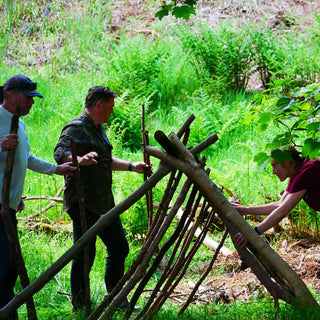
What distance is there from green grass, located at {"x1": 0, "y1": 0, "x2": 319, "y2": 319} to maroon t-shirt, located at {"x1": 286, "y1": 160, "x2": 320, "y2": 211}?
1726mm

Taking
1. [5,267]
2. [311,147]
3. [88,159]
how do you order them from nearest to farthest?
1. [311,147]
2. [5,267]
3. [88,159]

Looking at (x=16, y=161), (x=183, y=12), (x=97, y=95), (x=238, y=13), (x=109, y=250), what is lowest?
(x=109, y=250)

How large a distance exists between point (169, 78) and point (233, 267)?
5.18 m

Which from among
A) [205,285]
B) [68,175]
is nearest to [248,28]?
[205,285]

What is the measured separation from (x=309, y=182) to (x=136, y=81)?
5847 mm

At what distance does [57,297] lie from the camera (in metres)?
4.16

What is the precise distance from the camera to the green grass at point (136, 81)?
5.96 metres

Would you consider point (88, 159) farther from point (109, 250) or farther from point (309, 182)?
point (309, 182)

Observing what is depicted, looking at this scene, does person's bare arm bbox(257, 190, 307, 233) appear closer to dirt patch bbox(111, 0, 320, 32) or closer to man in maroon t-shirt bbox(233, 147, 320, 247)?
man in maroon t-shirt bbox(233, 147, 320, 247)

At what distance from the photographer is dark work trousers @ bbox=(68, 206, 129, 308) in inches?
143

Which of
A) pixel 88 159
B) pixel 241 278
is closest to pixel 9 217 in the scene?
pixel 88 159

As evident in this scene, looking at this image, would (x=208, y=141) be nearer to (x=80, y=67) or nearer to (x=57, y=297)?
(x=57, y=297)

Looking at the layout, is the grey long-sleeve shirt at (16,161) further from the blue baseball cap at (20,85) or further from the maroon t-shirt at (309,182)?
the maroon t-shirt at (309,182)

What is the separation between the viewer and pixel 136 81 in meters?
8.97
